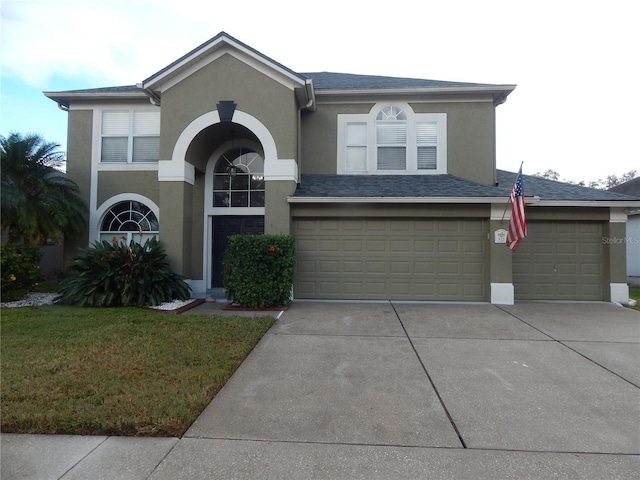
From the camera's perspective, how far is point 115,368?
4.34 m

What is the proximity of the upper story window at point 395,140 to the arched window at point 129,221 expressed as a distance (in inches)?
238

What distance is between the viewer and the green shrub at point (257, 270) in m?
8.01

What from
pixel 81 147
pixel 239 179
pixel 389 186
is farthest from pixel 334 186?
pixel 81 147

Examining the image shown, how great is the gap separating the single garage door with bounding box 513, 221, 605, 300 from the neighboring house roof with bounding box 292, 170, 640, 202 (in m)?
0.82

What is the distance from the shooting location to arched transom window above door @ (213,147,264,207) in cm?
1055

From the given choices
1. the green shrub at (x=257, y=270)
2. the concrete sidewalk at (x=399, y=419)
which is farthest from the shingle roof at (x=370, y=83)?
the concrete sidewalk at (x=399, y=419)

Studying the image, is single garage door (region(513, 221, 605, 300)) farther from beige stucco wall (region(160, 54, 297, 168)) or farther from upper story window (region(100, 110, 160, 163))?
upper story window (region(100, 110, 160, 163))

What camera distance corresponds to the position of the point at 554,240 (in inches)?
372

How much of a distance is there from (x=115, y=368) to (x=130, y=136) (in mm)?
8478

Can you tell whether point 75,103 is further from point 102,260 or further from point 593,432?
point 593,432

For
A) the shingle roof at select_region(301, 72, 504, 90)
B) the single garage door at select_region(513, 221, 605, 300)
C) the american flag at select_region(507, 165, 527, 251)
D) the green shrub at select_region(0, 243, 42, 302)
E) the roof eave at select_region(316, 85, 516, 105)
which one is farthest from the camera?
the shingle roof at select_region(301, 72, 504, 90)

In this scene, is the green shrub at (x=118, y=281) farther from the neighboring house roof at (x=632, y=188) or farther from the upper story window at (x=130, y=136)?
the neighboring house roof at (x=632, y=188)

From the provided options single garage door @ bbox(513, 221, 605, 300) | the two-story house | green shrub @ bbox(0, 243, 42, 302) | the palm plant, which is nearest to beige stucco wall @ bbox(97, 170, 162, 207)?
the two-story house

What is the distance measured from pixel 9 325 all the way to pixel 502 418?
25.8 feet
